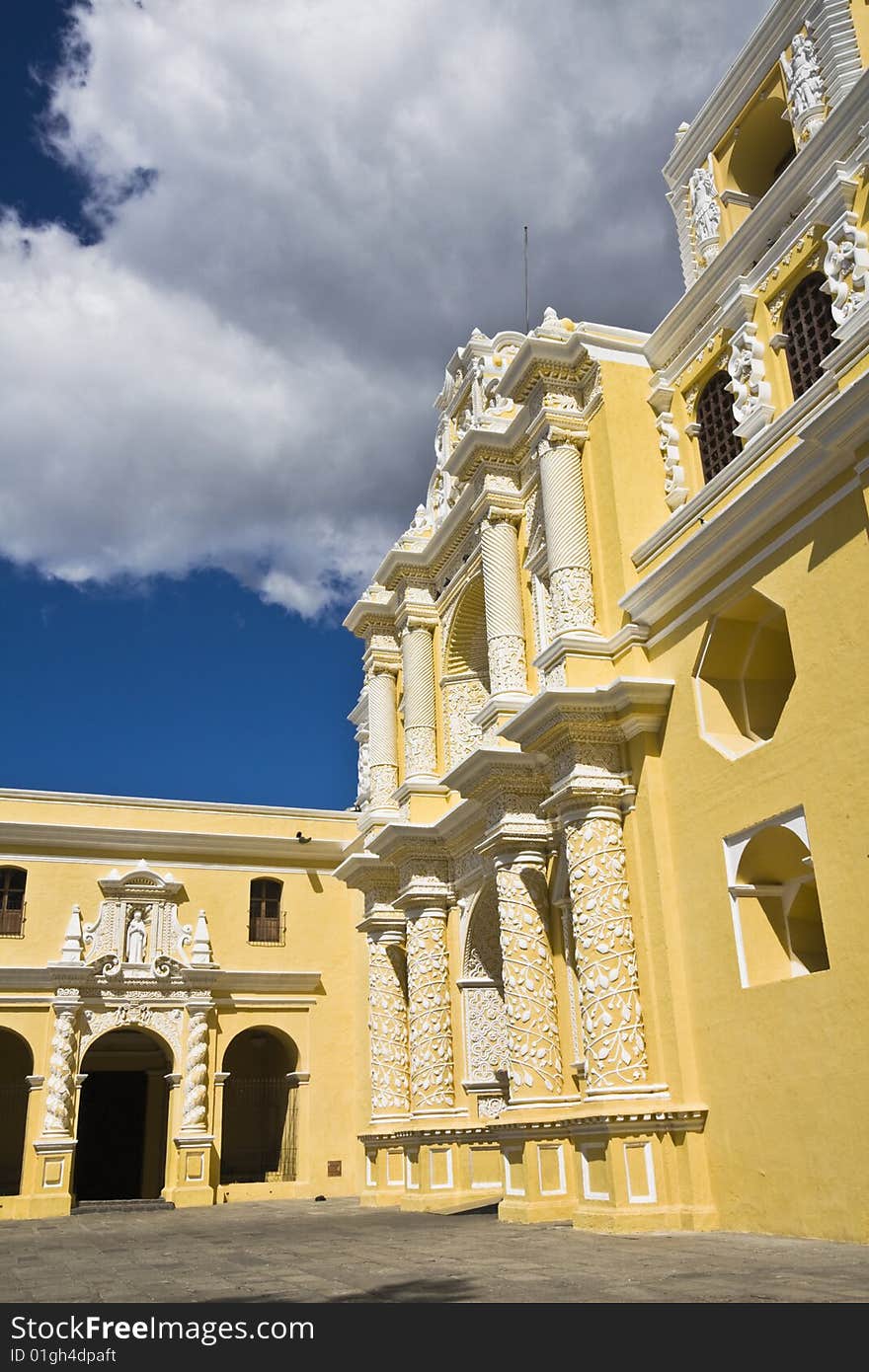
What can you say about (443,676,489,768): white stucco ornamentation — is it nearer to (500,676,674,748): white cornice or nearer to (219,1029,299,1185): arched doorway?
(500,676,674,748): white cornice

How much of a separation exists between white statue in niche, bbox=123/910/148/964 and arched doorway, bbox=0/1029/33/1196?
2419 millimetres

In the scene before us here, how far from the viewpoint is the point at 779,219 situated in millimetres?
11414

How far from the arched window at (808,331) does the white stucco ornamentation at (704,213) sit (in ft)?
8.63

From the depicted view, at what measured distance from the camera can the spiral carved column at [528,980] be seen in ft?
42.4

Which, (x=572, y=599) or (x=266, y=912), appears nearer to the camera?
(x=572, y=599)

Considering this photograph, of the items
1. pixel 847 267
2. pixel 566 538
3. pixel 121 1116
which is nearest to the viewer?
pixel 847 267

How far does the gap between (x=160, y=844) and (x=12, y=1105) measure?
19.2ft

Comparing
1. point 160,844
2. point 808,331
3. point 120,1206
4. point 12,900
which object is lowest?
point 120,1206

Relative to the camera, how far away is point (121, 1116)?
77.0 ft

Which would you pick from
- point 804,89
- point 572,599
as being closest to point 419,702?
point 572,599

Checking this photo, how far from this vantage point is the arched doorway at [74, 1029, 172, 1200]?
75.6ft

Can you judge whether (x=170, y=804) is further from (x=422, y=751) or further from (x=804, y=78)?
(x=804, y=78)

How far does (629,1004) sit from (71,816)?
47.3 ft
